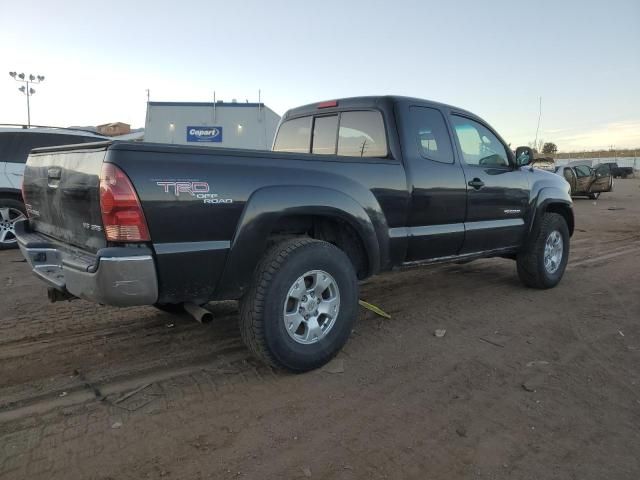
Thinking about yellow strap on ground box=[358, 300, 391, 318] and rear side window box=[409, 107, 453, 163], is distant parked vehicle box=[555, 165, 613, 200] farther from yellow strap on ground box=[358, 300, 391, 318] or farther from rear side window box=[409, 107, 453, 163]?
yellow strap on ground box=[358, 300, 391, 318]

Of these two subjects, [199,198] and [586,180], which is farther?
[586,180]

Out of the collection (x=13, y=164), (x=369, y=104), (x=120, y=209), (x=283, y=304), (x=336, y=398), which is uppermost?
(x=369, y=104)

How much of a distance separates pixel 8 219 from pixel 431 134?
7033 mm

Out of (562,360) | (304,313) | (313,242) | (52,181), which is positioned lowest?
(562,360)

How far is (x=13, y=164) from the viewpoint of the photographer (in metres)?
7.97

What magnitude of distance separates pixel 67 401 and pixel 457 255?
3534 mm

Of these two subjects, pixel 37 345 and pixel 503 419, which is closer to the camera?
pixel 503 419

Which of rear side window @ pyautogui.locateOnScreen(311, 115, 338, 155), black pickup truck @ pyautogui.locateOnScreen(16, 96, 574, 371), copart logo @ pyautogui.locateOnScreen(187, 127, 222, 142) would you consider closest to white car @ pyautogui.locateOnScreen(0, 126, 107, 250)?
black pickup truck @ pyautogui.locateOnScreen(16, 96, 574, 371)

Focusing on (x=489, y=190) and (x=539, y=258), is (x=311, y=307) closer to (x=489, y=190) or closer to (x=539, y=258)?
(x=489, y=190)

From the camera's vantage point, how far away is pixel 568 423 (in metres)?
2.87

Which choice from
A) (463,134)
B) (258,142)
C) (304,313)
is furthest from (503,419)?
(258,142)

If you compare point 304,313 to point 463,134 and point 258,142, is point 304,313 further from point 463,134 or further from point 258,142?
point 258,142

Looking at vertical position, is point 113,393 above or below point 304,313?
below

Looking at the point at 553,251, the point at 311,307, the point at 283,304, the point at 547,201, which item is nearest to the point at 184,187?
the point at 283,304
